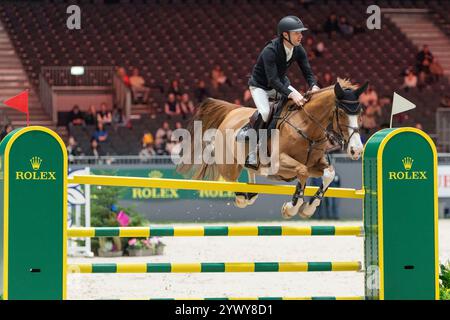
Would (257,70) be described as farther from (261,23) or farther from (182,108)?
(261,23)

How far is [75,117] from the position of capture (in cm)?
1984

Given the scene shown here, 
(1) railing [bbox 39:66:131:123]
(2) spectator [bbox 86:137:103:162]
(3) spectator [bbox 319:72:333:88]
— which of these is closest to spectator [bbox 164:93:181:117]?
(1) railing [bbox 39:66:131:123]

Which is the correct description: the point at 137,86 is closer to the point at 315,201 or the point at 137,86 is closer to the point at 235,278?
the point at 235,278

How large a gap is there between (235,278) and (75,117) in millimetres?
10549

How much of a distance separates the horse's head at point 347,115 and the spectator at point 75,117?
1280cm

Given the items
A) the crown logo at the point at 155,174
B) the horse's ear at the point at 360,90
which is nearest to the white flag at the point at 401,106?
the horse's ear at the point at 360,90

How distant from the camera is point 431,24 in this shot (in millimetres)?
26312

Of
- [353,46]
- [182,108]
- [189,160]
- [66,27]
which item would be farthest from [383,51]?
[189,160]

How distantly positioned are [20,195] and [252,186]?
168cm

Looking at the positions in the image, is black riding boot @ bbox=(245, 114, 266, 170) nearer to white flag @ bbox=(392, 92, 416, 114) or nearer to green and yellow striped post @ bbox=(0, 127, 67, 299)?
white flag @ bbox=(392, 92, 416, 114)

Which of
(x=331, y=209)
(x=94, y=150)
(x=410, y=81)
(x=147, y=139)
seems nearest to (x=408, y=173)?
(x=331, y=209)

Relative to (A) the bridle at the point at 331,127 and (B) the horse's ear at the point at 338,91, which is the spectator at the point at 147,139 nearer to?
(A) the bridle at the point at 331,127

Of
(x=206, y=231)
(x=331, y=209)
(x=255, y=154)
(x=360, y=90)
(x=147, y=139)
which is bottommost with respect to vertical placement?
(x=206, y=231)

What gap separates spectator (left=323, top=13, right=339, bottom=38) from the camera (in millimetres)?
24391
